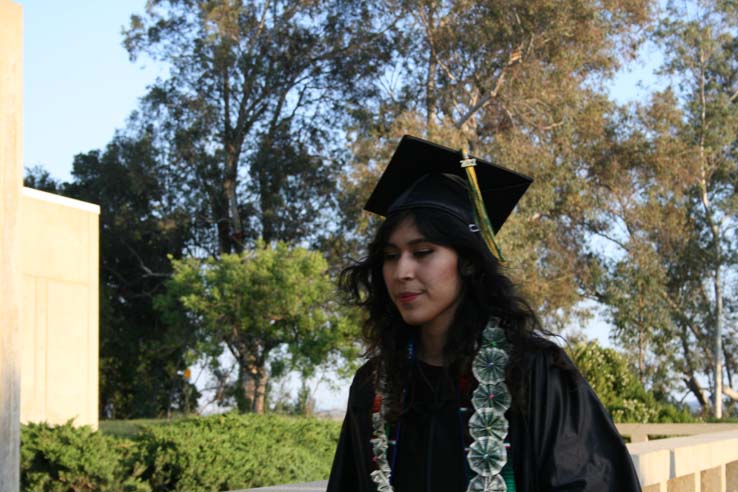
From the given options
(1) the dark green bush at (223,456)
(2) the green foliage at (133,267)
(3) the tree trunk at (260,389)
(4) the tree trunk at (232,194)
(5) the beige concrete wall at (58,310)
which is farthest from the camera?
(4) the tree trunk at (232,194)

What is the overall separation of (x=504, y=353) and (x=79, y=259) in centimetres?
1278

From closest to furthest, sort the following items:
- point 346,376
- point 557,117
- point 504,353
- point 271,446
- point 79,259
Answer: point 504,353
point 271,446
point 79,259
point 346,376
point 557,117

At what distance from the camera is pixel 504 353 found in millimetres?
2594

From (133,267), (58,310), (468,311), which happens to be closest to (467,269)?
(468,311)

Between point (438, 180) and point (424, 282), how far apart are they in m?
0.37

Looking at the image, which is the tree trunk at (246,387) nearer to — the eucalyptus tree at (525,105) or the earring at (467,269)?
the eucalyptus tree at (525,105)

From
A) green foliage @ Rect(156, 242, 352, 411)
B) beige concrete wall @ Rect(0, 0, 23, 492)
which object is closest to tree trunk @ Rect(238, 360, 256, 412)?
green foliage @ Rect(156, 242, 352, 411)

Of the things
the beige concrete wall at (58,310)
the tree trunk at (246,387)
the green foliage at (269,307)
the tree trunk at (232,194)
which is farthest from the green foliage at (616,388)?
the tree trunk at (232,194)

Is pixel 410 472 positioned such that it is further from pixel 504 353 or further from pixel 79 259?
pixel 79 259

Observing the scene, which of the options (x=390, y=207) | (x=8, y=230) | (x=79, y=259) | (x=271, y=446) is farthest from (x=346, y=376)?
(x=390, y=207)

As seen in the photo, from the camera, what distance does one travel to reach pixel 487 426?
253 cm

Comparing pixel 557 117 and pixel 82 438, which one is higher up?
pixel 557 117

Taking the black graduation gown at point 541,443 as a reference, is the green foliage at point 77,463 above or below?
below

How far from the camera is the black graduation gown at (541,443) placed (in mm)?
2408
